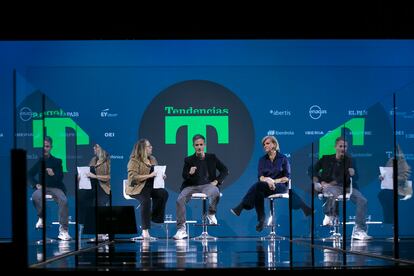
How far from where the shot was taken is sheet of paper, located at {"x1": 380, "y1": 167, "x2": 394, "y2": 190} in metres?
6.14

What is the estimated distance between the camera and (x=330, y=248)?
24.0ft

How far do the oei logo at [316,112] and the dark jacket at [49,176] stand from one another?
4927 millimetres

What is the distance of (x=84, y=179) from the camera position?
7.83m

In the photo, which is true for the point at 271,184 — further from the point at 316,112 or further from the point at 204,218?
the point at 316,112

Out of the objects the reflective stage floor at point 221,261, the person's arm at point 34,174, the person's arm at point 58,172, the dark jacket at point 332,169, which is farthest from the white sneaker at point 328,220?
the person's arm at point 34,174

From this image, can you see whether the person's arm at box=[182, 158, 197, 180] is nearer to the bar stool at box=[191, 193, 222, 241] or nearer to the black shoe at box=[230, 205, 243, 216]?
the bar stool at box=[191, 193, 222, 241]

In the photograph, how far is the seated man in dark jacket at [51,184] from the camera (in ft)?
18.7

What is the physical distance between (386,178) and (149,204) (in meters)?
4.37

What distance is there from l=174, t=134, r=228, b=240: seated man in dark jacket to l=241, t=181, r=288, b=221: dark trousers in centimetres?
47

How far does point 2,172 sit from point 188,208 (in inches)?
144

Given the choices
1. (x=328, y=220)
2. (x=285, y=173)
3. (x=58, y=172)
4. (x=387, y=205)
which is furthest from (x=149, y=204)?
(x=387, y=205)
